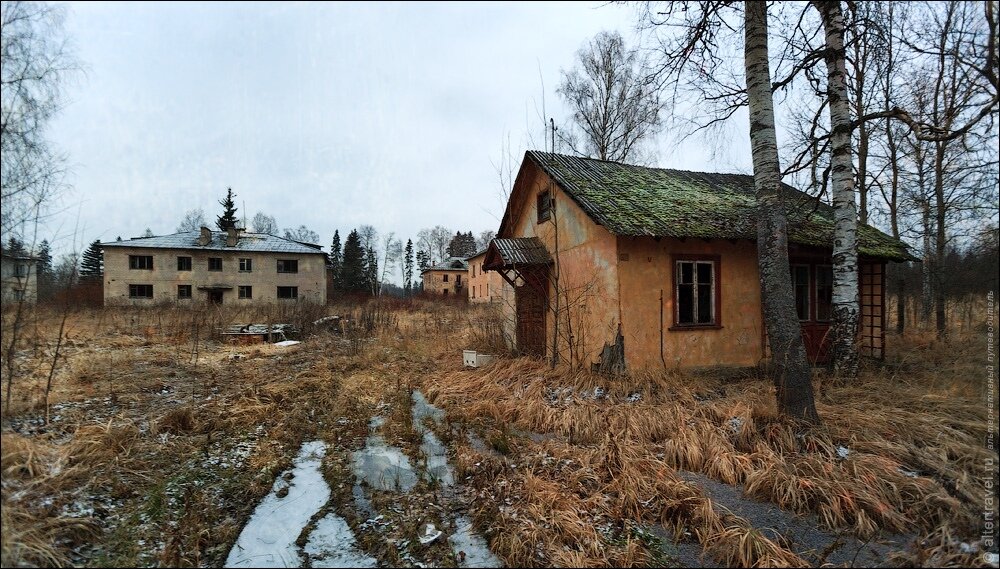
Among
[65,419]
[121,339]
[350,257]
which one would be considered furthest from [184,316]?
[350,257]

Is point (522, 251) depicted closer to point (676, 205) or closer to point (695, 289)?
point (676, 205)

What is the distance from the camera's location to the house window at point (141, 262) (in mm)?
32156

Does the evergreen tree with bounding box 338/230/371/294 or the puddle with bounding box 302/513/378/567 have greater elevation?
the evergreen tree with bounding box 338/230/371/294

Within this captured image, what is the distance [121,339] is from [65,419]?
11.7 metres

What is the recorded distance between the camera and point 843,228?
24.5 ft

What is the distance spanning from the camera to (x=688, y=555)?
3195 mm

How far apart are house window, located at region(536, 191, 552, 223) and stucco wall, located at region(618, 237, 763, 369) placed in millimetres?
2921

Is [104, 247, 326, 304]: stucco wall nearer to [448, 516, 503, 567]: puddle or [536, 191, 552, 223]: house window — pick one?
[536, 191, 552, 223]: house window

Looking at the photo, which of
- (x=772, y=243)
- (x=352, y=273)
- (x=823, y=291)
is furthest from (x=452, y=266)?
(x=772, y=243)

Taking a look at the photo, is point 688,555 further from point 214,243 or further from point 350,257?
point 350,257

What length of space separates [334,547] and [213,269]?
38000 mm

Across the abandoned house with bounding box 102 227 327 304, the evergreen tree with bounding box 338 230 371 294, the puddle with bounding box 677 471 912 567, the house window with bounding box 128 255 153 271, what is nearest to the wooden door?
the puddle with bounding box 677 471 912 567

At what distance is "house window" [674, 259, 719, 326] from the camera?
900cm

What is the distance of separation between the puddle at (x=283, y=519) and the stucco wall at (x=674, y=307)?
6083 mm
